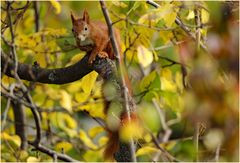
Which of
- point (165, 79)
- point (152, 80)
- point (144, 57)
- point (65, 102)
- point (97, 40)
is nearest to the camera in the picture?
point (144, 57)

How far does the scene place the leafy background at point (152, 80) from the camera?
2.20 feet

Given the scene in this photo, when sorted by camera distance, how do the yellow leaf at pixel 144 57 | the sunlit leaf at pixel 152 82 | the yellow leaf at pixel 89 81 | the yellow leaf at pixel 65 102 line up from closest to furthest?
the yellow leaf at pixel 144 57, the yellow leaf at pixel 89 81, the sunlit leaf at pixel 152 82, the yellow leaf at pixel 65 102

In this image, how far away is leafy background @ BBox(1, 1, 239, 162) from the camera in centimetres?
67

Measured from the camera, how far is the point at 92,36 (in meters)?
2.00

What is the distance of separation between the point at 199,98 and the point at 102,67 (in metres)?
0.88

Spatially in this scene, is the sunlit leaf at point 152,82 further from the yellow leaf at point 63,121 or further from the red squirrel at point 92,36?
the yellow leaf at point 63,121

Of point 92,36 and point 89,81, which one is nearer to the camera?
point 89,81

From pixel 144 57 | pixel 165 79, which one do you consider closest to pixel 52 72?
pixel 144 57

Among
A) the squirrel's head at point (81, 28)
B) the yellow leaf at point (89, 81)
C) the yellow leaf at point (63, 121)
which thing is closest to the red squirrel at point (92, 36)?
the squirrel's head at point (81, 28)

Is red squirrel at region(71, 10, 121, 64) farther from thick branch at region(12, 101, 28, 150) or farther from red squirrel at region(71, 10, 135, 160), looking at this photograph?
thick branch at region(12, 101, 28, 150)

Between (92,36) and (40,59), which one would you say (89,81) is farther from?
(40,59)

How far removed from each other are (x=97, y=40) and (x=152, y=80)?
0.87 ft

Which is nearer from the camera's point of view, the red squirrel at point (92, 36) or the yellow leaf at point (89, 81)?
the yellow leaf at point (89, 81)

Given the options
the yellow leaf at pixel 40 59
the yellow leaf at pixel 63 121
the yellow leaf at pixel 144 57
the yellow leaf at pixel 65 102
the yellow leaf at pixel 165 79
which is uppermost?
the yellow leaf at pixel 144 57
